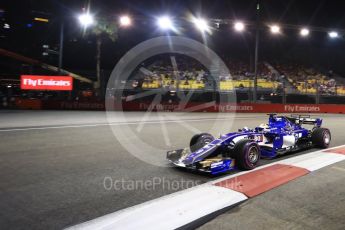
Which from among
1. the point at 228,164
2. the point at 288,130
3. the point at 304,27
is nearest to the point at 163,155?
the point at 228,164

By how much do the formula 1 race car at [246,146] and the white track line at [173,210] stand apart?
640 millimetres

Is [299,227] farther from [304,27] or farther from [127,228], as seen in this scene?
[304,27]

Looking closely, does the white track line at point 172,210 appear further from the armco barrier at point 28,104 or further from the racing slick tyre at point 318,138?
the armco barrier at point 28,104

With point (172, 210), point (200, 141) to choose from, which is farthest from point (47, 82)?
point (172, 210)

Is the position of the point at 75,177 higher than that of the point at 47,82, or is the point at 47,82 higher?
the point at 47,82

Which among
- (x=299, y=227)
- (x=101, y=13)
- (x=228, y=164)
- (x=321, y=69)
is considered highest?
(x=101, y=13)

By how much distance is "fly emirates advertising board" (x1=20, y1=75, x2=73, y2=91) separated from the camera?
934 inches

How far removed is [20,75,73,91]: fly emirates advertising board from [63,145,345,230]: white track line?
818 inches

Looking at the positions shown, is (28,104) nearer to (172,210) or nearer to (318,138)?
(318,138)

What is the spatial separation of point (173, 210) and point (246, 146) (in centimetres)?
247

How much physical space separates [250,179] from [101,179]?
2.45 meters

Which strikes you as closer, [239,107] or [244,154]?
[244,154]

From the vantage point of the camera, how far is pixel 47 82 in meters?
24.2

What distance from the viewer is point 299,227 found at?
3.93 meters
